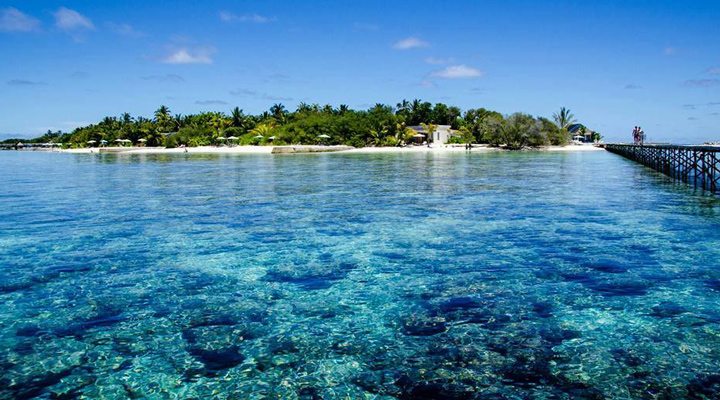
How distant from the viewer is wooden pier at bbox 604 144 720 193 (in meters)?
29.2

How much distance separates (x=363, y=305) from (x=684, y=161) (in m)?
36.3

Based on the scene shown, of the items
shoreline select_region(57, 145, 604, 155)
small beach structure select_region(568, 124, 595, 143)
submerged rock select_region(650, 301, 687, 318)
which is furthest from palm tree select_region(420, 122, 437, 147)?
submerged rock select_region(650, 301, 687, 318)

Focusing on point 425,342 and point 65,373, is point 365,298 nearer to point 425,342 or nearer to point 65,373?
point 425,342

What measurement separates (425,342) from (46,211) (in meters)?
20.8

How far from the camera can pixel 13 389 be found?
247 inches

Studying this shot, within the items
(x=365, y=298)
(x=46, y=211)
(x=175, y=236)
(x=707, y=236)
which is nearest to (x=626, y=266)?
(x=707, y=236)

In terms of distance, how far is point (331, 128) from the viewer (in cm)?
10481

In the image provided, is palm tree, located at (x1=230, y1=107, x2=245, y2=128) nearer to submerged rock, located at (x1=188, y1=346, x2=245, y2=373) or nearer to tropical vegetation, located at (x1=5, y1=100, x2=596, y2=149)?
tropical vegetation, located at (x1=5, y1=100, x2=596, y2=149)

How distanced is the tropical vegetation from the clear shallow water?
84.3 metres

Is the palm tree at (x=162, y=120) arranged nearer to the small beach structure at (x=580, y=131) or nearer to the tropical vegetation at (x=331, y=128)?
the tropical vegetation at (x=331, y=128)

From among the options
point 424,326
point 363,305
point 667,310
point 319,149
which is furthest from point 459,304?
point 319,149

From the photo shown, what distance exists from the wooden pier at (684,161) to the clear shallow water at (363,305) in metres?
12.6

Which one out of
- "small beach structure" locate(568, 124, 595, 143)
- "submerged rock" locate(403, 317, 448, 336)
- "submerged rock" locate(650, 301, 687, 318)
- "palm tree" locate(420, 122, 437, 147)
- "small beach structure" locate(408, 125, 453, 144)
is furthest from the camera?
"small beach structure" locate(568, 124, 595, 143)

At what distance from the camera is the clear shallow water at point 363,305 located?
21.3 feet
